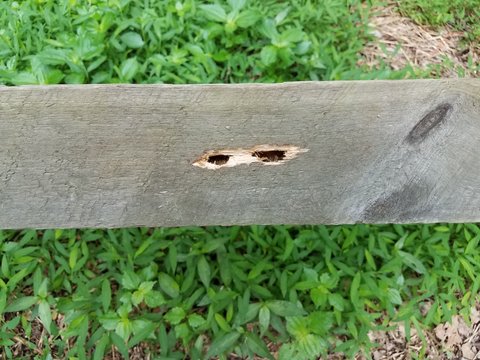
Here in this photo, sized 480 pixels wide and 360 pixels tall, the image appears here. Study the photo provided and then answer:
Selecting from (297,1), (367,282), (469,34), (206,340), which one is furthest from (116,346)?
(469,34)

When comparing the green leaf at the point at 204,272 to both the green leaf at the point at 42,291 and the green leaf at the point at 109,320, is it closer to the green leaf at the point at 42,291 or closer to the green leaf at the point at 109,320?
the green leaf at the point at 109,320

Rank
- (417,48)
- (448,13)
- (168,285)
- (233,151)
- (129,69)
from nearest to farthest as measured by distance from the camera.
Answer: (233,151) < (168,285) < (129,69) < (417,48) < (448,13)

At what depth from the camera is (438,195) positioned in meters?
0.90

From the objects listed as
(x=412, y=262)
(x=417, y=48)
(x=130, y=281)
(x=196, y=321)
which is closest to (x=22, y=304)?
(x=130, y=281)

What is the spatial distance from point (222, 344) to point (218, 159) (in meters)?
1.02

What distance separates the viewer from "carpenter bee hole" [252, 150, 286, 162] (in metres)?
0.85

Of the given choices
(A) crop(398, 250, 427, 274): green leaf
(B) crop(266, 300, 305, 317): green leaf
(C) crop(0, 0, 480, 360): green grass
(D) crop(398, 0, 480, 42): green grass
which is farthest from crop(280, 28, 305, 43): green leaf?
(B) crop(266, 300, 305, 317): green leaf

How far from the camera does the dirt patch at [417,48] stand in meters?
2.48

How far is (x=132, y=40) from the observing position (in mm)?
2213

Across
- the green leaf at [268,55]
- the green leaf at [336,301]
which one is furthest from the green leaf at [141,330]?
the green leaf at [268,55]

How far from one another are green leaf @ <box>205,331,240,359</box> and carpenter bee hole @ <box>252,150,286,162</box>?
1024mm

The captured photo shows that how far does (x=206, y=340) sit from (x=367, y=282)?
2.21 feet

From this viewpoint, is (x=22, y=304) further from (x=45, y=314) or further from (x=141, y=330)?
(x=141, y=330)

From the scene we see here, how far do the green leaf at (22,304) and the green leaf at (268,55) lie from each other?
54.5 inches
